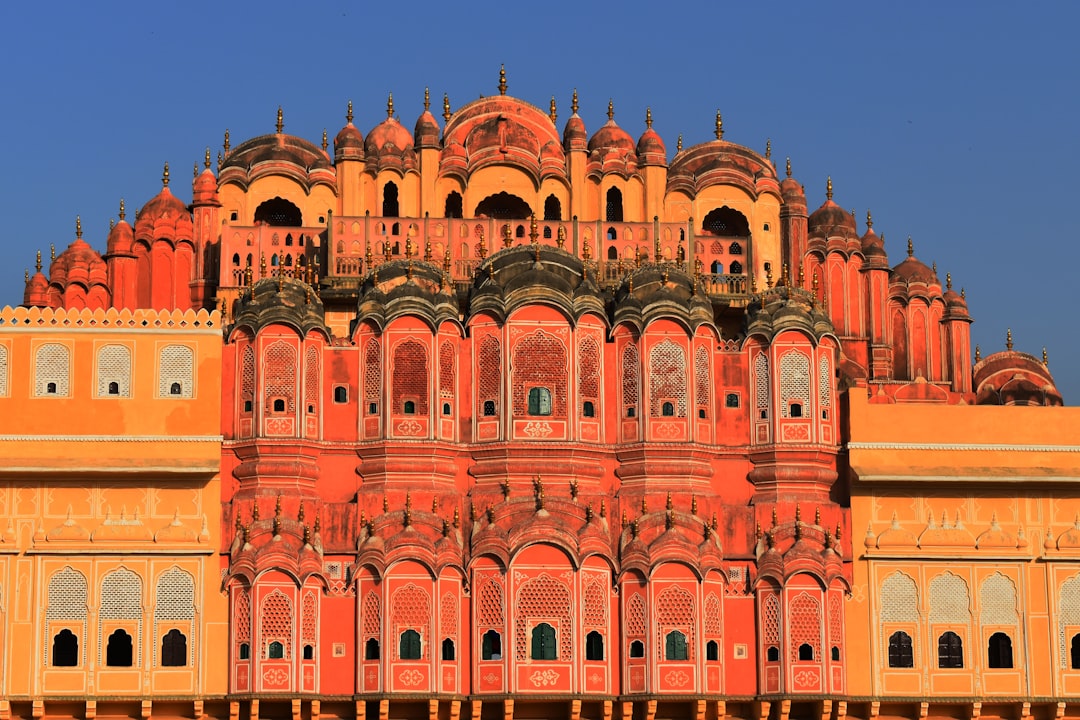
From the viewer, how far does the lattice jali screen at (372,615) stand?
4116 cm

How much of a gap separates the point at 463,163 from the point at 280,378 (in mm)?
8147

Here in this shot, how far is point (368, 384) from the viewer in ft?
140

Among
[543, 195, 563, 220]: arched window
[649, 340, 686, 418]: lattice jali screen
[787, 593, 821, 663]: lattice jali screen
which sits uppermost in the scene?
[543, 195, 563, 220]: arched window

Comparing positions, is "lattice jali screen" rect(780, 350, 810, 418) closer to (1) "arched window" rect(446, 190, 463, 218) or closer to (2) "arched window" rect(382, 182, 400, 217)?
(1) "arched window" rect(446, 190, 463, 218)

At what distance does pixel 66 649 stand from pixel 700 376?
38.4 ft

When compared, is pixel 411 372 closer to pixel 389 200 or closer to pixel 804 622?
pixel 389 200

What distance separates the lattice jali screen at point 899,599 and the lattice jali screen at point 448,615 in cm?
740

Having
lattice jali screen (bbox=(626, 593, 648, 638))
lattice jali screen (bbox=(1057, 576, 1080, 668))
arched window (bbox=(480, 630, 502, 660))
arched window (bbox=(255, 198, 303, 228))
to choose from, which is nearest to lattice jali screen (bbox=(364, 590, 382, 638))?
arched window (bbox=(480, 630, 502, 660))

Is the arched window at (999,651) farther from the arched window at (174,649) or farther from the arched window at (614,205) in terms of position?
the arched window at (174,649)

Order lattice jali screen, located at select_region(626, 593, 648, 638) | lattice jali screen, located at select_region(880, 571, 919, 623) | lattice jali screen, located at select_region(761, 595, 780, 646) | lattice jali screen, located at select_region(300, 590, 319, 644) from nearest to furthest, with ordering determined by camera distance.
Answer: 1. lattice jali screen, located at select_region(300, 590, 319, 644)
2. lattice jali screen, located at select_region(626, 593, 648, 638)
3. lattice jali screen, located at select_region(761, 595, 780, 646)
4. lattice jali screen, located at select_region(880, 571, 919, 623)

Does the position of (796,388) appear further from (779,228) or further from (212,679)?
(212,679)

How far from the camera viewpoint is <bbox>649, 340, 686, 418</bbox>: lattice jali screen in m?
42.8

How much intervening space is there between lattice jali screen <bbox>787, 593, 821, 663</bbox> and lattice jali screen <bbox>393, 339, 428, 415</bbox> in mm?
7197

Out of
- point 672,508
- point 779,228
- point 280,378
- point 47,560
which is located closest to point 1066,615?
point 672,508
